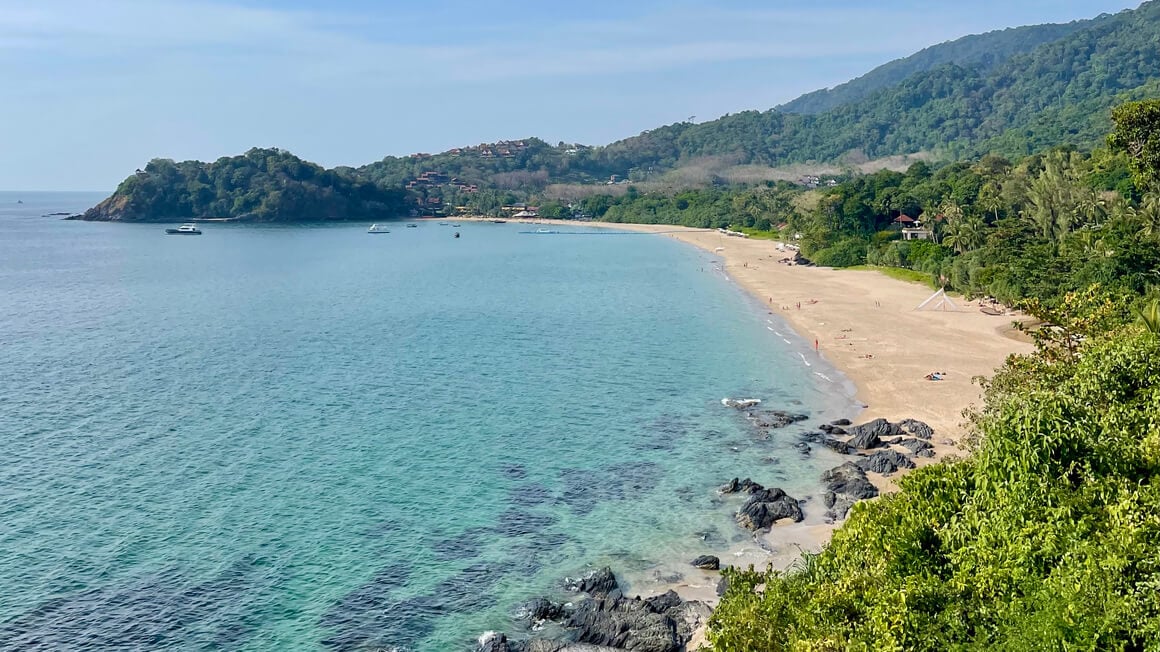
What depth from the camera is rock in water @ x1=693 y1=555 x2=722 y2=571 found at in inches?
1143

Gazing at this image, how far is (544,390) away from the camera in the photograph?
5284 cm

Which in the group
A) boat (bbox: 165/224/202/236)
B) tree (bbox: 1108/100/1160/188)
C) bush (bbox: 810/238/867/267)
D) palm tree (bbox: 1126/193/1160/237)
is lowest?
bush (bbox: 810/238/867/267)

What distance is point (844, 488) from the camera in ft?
116

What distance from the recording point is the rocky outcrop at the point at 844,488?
33.6 meters

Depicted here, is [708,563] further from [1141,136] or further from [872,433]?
[1141,136]

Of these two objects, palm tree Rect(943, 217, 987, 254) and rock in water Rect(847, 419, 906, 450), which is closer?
rock in water Rect(847, 419, 906, 450)

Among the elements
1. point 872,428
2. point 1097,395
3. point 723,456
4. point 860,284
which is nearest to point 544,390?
point 723,456

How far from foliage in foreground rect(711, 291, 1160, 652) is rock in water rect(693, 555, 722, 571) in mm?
5743

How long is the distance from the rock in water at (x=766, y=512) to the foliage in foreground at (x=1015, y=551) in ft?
26.8

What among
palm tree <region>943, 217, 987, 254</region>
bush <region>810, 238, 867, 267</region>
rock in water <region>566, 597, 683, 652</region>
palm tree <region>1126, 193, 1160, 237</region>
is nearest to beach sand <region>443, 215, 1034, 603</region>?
rock in water <region>566, 597, 683, 652</region>

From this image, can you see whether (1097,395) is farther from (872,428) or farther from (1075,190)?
(1075,190)

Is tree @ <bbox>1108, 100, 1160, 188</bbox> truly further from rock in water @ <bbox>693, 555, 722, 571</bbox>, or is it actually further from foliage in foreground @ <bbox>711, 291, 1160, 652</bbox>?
rock in water @ <bbox>693, 555, 722, 571</bbox>

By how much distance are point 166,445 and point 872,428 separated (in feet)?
116

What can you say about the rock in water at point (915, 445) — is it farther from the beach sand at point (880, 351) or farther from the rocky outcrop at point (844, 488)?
the rocky outcrop at point (844, 488)
